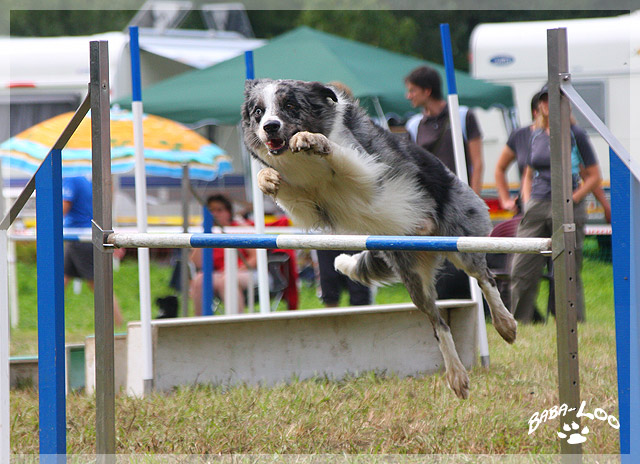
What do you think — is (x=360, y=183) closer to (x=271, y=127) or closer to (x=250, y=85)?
(x=271, y=127)

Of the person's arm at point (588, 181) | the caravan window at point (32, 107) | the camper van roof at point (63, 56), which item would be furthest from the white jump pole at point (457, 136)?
the caravan window at point (32, 107)

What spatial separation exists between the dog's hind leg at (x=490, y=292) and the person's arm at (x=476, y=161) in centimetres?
143

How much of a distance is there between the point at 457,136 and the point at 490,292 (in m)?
1.19

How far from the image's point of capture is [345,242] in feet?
9.06

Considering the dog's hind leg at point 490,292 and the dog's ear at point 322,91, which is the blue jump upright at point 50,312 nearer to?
the dog's ear at point 322,91

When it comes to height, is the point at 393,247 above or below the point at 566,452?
above

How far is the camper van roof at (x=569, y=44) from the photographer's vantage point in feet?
35.6

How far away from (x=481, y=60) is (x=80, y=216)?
690 centimetres

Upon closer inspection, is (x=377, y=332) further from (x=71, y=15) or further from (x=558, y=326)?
(x=71, y=15)

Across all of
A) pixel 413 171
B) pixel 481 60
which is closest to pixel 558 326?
pixel 413 171

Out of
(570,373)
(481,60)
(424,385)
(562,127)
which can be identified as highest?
(481,60)

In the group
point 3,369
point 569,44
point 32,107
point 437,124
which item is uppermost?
point 569,44

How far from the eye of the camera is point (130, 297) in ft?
33.5

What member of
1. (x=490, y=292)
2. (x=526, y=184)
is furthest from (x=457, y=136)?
(x=526, y=184)
